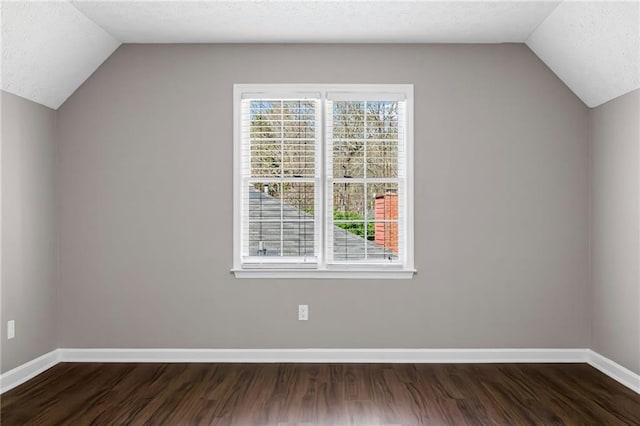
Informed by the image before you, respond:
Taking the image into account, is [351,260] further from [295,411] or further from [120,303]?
[120,303]

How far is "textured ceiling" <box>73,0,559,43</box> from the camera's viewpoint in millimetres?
3596

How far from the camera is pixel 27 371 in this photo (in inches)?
153

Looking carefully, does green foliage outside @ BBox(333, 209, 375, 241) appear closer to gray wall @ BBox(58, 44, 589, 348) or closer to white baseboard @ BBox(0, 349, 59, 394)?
gray wall @ BBox(58, 44, 589, 348)

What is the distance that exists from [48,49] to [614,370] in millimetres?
4695

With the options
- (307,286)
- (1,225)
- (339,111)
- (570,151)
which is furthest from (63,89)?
(570,151)

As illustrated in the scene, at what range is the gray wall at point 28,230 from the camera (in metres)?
3.73

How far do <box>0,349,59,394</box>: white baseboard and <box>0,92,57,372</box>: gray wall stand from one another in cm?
4

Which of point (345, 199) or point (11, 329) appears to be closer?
point (11, 329)

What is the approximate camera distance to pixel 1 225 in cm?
368

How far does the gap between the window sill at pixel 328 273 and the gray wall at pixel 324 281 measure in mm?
63

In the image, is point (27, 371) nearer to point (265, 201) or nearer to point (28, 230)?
point (28, 230)

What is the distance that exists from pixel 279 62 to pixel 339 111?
636 mm

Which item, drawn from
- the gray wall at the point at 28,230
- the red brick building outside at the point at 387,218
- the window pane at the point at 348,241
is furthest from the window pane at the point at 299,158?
the gray wall at the point at 28,230

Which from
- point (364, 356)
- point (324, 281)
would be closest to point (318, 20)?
point (324, 281)
